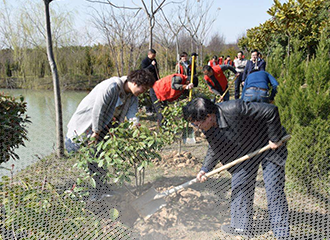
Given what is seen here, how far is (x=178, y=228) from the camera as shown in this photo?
2.12 meters

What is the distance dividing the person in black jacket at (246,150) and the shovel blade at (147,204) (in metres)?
0.47

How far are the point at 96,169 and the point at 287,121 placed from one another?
7.37 feet

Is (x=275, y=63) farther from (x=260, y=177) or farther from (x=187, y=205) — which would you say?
(x=187, y=205)

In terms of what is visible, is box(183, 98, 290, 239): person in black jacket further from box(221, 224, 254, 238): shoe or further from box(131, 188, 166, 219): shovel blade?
box(131, 188, 166, 219): shovel blade

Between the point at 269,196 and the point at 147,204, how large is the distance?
1002mm

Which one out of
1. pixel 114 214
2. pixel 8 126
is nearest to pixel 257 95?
pixel 114 214

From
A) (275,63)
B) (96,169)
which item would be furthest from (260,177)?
(275,63)

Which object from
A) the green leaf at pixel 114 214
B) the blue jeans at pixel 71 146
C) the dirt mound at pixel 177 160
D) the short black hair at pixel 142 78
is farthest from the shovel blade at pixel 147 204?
the short black hair at pixel 142 78

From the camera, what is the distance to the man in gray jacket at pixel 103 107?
80.7 inches

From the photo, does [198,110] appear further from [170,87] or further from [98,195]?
[170,87]

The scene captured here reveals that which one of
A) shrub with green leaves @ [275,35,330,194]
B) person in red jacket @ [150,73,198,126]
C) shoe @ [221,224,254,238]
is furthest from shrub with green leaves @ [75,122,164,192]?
person in red jacket @ [150,73,198,126]

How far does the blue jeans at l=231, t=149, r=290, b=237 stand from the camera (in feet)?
6.31

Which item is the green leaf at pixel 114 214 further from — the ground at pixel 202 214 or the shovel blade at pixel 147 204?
the shovel blade at pixel 147 204

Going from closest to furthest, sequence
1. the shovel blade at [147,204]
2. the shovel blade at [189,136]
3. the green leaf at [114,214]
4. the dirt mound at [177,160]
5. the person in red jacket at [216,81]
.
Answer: the green leaf at [114,214] → the shovel blade at [147,204] → the dirt mound at [177,160] → the shovel blade at [189,136] → the person in red jacket at [216,81]
